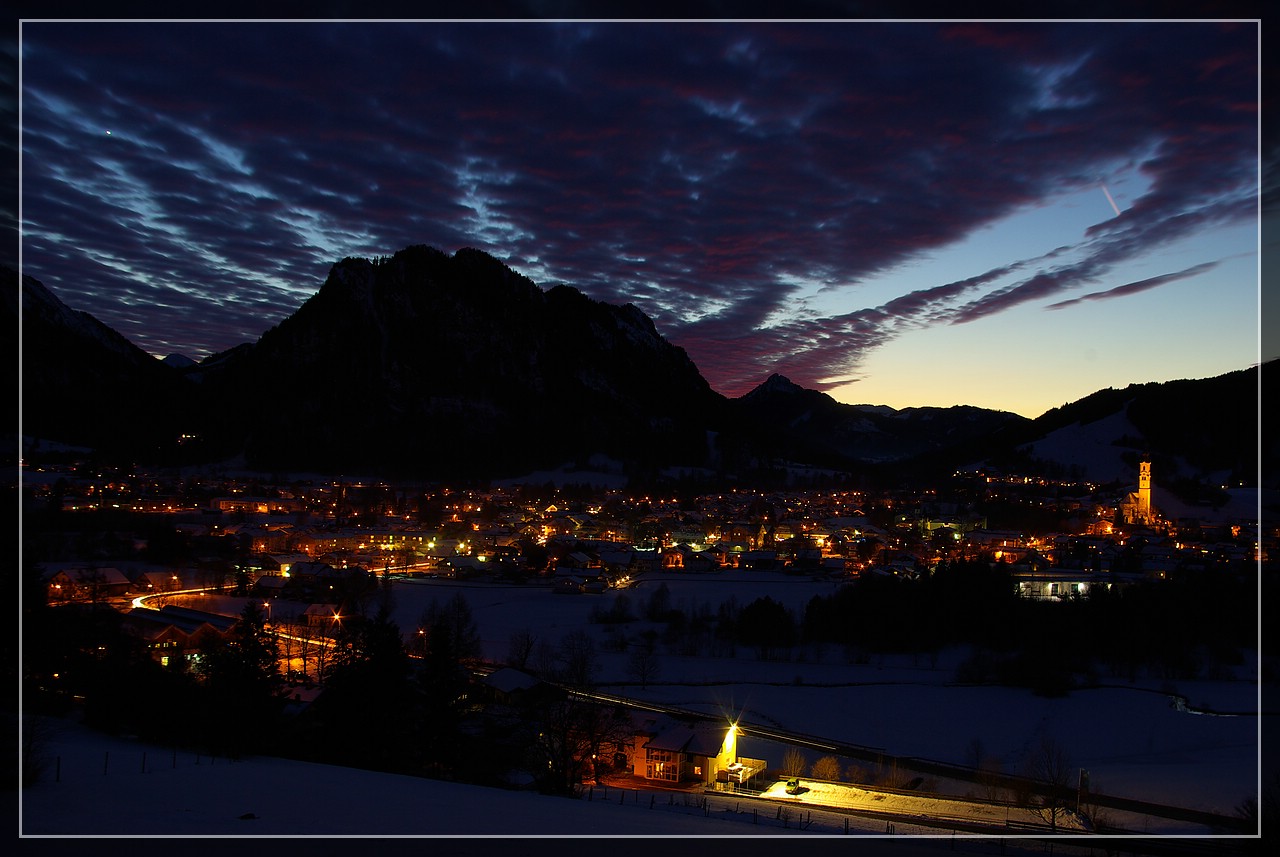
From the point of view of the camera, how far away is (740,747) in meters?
8.35

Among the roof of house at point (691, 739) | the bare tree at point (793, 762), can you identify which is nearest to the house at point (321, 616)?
the roof of house at point (691, 739)

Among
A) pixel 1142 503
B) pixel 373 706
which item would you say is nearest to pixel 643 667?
pixel 373 706

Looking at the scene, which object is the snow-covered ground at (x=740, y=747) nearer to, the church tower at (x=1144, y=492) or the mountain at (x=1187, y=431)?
the mountain at (x=1187, y=431)

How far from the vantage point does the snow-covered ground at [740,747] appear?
3465mm

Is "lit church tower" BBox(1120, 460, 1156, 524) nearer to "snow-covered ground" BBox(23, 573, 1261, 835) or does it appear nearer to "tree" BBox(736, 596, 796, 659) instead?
"snow-covered ground" BBox(23, 573, 1261, 835)

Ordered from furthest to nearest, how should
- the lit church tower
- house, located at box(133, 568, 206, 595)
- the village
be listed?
the lit church tower → the village → house, located at box(133, 568, 206, 595)

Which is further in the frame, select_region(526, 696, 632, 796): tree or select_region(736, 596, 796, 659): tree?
select_region(736, 596, 796, 659): tree

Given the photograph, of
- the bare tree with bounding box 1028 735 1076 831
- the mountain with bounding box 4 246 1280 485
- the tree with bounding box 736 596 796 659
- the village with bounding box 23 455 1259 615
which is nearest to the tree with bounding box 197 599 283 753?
the village with bounding box 23 455 1259 615

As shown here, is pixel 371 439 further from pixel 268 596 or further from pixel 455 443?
pixel 268 596

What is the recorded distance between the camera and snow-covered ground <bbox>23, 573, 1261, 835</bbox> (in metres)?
3.46

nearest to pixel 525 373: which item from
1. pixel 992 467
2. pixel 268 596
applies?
pixel 992 467

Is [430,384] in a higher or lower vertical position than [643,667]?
higher

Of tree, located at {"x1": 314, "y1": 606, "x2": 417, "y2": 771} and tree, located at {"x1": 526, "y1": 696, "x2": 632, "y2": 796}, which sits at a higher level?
tree, located at {"x1": 314, "y1": 606, "x2": 417, "y2": 771}

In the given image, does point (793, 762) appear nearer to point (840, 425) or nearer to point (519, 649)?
point (519, 649)
